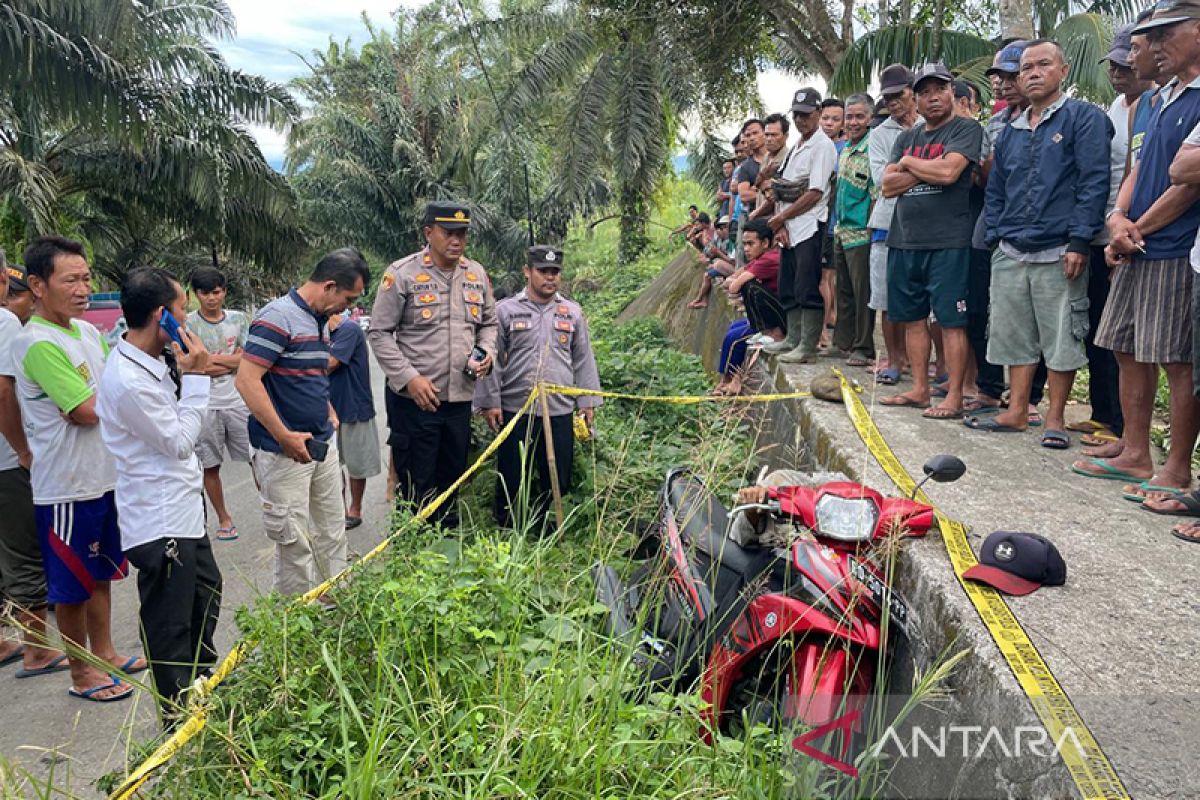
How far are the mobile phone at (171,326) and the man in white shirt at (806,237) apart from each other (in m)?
4.03

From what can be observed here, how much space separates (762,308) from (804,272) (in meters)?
→ 0.71

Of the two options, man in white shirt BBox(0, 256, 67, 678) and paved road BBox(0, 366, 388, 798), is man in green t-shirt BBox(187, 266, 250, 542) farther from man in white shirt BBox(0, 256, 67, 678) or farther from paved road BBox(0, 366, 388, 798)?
man in white shirt BBox(0, 256, 67, 678)

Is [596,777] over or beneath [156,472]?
beneath

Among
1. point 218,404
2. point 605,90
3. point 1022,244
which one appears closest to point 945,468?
point 1022,244

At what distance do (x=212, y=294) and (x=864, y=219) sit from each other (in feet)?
Result: 13.9

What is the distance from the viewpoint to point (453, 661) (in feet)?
8.21

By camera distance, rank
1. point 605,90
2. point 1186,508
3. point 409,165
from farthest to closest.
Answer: point 409,165
point 605,90
point 1186,508

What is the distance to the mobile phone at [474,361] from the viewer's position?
4750mm

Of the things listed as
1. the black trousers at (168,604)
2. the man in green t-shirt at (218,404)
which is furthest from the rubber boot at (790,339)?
the black trousers at (168,604)

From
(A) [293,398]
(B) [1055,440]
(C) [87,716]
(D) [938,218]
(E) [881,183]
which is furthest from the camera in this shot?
(E) [881,183]

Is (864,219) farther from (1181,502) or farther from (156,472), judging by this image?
(156,472)

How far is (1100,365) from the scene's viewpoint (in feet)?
14.5

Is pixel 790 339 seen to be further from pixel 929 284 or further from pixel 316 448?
pixel 316 448

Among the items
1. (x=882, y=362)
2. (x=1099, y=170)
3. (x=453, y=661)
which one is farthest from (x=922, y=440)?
(x=453, y=661)
